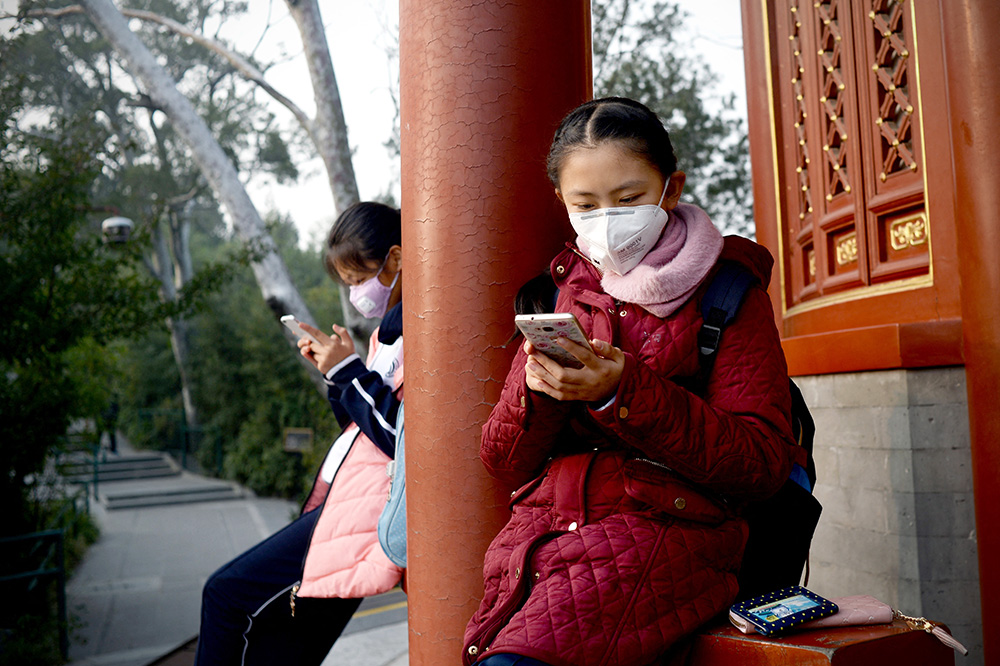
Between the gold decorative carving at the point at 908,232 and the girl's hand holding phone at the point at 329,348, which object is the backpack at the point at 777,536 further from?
the gold decorative carving at the point at 908,232

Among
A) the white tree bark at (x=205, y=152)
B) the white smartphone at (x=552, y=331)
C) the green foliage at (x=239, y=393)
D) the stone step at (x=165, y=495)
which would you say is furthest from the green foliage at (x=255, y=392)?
the white smartphone at (x=552, y=331)

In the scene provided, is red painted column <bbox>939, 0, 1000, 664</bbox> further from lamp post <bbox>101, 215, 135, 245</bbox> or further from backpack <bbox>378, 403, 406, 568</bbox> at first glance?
lamp post <bbox>101, 215, 135, 245</bbox>

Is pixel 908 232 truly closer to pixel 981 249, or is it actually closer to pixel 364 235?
pixel 981 249

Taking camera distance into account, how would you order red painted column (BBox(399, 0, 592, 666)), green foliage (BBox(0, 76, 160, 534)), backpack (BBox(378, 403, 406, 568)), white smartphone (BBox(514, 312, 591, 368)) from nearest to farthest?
white smartphone (BBox(514, 312, 591, 368))
red painted column (BBox(399, 0, 592, 666))
backpack (BBox(378, 403, 406, 568))
green foliage (BBox(0, 76, 160, 534))

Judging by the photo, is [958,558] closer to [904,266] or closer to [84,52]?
[904,266]

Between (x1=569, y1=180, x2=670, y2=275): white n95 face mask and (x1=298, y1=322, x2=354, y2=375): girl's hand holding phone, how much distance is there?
3.47 feet

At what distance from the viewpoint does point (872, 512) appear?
120 inches

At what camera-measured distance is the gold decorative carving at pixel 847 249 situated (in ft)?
11.4

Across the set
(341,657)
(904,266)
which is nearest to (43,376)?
(341,657)

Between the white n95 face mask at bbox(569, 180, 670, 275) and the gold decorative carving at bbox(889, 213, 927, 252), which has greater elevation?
the gold decorative carving at bbox(889, 213, 927, 252)

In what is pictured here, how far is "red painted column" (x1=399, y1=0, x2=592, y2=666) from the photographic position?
1896mm

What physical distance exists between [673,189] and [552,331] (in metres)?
0.56

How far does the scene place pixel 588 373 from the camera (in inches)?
51.0

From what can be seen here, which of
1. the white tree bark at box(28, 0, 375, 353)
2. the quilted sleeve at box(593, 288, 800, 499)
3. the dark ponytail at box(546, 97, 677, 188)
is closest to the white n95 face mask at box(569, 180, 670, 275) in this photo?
the dark ponytail at box(546, 97, 677, 188)
